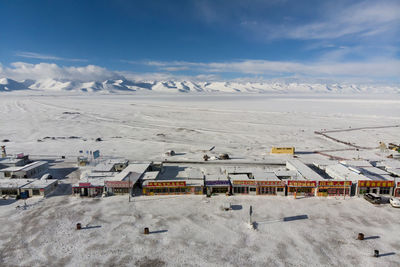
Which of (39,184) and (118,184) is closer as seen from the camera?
(118,184)

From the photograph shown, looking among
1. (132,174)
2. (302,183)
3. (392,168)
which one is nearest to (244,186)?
(302,183)

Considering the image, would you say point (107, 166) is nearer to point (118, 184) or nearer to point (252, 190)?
point (118, 184)

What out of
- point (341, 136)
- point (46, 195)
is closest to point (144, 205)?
point (46, 195)

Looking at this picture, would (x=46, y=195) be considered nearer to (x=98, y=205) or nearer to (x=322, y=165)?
(x=98, y=205)

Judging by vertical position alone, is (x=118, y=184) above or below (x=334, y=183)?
below

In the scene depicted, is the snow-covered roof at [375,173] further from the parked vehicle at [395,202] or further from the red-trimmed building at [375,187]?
the parked vehicle at [395,202]

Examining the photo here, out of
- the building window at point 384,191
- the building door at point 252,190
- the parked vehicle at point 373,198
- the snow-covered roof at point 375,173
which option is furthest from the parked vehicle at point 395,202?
the building door at point 252,190

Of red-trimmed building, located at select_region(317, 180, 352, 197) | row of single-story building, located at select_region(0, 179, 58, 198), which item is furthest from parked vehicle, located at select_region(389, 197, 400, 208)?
row of single-story building, located at select_region(0, 179, 58, 198)

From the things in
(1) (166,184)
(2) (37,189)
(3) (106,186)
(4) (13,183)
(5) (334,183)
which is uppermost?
(5) (334,183)
